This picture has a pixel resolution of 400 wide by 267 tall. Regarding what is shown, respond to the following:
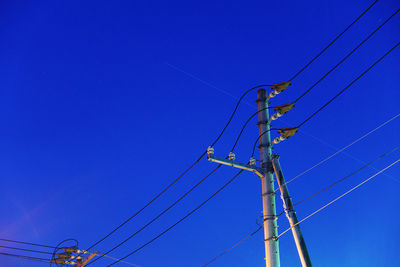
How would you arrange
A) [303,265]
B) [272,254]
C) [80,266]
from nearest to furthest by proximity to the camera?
[303,265] < [272,254] < [80,266]

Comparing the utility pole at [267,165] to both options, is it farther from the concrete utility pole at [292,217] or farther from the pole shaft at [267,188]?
the concrete utility pole at [292,217]

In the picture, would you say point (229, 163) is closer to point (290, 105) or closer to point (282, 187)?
point (282, 187)

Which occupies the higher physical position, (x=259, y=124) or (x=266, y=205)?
(x=259, y=124)

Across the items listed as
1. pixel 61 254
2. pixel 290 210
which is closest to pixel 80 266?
pixel 61 254

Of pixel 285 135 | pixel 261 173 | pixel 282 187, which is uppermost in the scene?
pixel 285 135

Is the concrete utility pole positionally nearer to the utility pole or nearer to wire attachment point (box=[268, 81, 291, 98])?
the utility pole

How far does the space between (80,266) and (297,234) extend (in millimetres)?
14959

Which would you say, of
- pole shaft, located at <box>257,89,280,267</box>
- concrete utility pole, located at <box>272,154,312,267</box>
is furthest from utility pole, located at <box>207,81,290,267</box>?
concrete utility pole, located at <box>272,154,312,267</box>

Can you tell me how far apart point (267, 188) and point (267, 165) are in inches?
27.8

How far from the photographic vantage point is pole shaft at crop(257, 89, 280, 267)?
9.79m

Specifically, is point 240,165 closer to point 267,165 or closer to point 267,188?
point 267,165

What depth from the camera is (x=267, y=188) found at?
10539 mm

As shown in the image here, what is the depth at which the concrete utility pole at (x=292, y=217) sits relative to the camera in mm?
9094

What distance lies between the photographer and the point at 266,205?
405 inches
